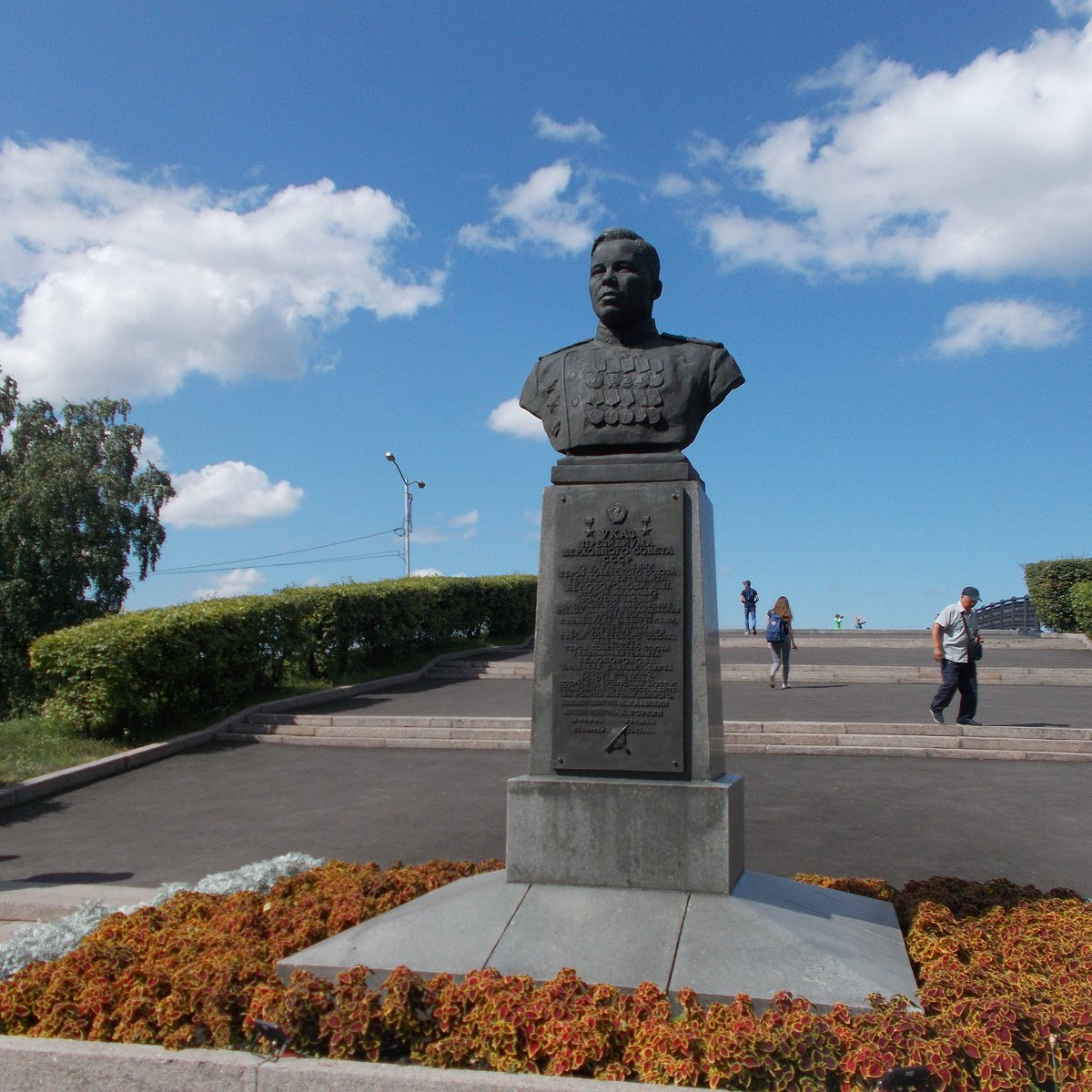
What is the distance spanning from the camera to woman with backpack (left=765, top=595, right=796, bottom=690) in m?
16.7

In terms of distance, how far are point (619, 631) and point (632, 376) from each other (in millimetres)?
1295

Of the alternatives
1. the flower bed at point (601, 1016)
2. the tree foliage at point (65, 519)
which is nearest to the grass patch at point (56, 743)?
the flower bed at point (601, 1016)

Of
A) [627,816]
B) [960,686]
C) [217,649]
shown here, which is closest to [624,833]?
[627,816]

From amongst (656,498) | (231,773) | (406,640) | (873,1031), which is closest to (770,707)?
(231,773)

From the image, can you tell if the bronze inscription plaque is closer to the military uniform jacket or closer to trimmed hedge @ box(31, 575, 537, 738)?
the military uniform jacket

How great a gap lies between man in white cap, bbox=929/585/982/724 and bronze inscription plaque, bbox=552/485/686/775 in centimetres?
796

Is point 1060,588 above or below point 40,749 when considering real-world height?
above

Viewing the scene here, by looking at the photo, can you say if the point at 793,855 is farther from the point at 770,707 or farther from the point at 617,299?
the point at 770,707

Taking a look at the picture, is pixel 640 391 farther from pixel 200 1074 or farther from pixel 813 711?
pixel 813 711

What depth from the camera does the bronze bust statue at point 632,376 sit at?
5215mm

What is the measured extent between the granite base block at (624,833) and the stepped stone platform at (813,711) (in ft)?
23.7

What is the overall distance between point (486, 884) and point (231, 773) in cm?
770

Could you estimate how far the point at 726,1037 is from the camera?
349 centimetres

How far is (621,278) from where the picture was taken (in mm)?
5262
